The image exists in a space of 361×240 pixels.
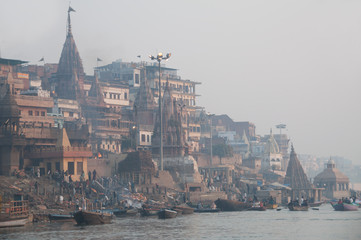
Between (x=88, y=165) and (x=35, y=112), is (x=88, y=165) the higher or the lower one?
the lower one

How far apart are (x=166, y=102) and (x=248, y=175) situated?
26.6 m

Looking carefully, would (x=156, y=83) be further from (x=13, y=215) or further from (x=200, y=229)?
(x=13, y=215)

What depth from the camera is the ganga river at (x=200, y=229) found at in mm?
60062

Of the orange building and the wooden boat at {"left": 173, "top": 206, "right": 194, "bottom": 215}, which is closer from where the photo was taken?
the wooden boat at {"left": 173, "top": 206, "right": 194, "bottom": 215}

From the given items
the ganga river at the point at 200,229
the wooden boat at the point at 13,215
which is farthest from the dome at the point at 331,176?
the wooden boat at the point at 13,215

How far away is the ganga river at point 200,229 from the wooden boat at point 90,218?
680 mm

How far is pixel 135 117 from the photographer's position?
430ft

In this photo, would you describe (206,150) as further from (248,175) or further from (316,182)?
(316,182)

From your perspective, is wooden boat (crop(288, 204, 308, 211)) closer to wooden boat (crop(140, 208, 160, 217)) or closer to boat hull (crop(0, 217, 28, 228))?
wooden boat (crop(140, 208, 160, 217))

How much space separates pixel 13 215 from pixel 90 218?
7076 millimetres

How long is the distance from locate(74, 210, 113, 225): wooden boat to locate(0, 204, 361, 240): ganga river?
2.23 ft

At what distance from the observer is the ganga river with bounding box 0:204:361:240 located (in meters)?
60.1

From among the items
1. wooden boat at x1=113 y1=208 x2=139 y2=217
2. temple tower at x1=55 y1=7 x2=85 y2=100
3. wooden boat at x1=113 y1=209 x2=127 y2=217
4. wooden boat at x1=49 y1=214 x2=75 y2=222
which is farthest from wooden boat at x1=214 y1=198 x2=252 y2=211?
temple tower at x1=55 y1=7 x2=85 y2=100

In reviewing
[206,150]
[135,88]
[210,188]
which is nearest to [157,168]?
[210,188]
